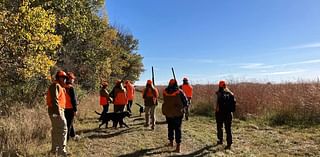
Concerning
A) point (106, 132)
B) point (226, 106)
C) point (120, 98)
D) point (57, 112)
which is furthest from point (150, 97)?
point (57, 112)

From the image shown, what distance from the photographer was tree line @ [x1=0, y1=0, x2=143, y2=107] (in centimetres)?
1129

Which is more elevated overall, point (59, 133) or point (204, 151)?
point (59, 133)

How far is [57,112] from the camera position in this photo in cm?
850

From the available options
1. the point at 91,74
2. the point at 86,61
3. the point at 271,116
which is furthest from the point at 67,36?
the point at 271,116

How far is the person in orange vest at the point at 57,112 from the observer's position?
8.44 metres

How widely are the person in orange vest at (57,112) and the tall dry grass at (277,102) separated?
1034 centimetres

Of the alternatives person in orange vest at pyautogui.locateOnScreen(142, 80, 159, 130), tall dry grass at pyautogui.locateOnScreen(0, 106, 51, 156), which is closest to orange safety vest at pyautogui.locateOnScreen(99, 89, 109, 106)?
person in orange vest at pyautogui.locateOnScreen(142, 80, 159, 130)

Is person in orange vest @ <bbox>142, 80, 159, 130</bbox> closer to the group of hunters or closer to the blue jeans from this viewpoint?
the group of hunters

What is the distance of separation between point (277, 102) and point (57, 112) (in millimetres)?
12293

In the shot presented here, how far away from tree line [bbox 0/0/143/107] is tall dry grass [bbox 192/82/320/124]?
28.3 ft

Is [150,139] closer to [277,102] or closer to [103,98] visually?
[103,98]

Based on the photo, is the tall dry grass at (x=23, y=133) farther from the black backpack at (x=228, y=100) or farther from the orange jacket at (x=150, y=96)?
the black backpack at (x=228, y=100)

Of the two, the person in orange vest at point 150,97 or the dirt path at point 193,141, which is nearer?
the dirt path at point 193,141

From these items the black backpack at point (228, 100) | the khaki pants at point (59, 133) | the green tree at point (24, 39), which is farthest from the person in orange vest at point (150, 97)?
the khaki pants at point (59, 133)
